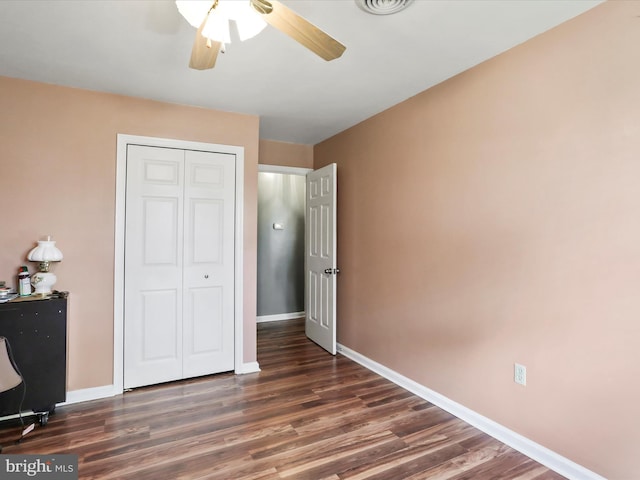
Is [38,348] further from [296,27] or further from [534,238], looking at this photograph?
[534,238]

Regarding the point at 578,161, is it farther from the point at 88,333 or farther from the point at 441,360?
the point at 88,333

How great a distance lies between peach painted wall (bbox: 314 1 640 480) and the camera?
1670 millimetres

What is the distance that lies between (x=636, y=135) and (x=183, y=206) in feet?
10.2

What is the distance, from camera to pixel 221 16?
1324 millimetres

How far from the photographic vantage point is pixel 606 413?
1.71 meters

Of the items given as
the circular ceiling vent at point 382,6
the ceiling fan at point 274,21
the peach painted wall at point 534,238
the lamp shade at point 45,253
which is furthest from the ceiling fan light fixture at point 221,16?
the lamp shade at point 45,253

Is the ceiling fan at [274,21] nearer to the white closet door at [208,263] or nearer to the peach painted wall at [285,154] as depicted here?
the white closet door at [208,263]

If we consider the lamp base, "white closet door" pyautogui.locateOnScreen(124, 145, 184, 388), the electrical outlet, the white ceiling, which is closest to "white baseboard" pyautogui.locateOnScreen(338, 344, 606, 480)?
the electrical outlet

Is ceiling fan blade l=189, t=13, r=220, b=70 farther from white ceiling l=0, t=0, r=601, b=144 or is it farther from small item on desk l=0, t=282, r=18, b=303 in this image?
small item on desk l=0, t=282, r=18, b=303

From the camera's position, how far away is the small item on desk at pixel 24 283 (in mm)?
2395

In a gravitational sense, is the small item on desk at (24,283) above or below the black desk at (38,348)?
above

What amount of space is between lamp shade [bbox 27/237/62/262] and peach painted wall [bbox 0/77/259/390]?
5.3 inches

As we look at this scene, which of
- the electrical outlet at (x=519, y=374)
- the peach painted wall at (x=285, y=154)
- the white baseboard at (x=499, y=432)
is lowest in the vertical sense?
the white baseboard at (x=499, y=432)

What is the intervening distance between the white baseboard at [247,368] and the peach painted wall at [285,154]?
7.58 feet
